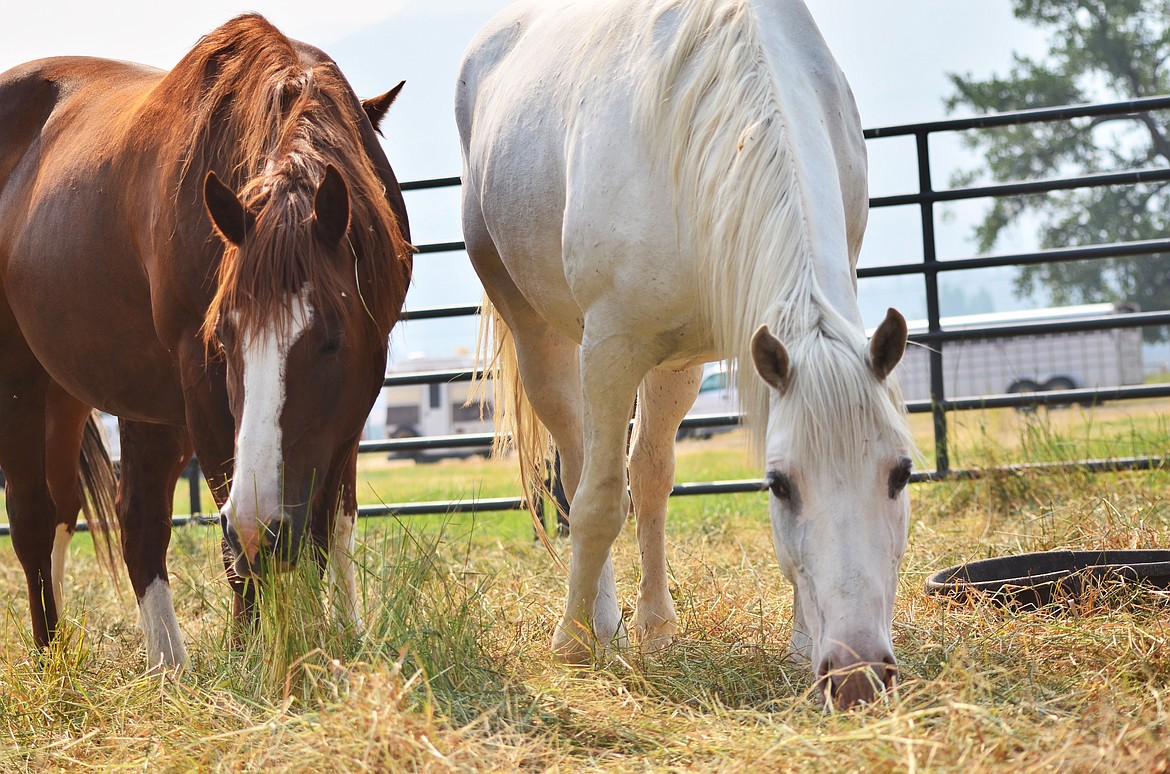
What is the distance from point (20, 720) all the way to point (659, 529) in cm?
177

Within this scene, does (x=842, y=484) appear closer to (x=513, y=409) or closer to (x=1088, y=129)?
(x=513, y=409)

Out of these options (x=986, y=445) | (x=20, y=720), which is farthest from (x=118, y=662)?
(x=986, y=445)

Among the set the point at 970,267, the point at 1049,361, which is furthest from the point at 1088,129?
the point at 970,267

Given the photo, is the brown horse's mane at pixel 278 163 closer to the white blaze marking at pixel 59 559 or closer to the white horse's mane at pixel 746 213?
the white horse's mane at pixel 746 213

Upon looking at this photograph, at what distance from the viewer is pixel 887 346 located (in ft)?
6.65

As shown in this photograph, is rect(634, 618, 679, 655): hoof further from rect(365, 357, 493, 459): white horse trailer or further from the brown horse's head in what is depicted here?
rect(365, 357, 493, 459): white horse trailer

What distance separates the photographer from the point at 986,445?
197 inches

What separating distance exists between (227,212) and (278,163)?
22 centimetres

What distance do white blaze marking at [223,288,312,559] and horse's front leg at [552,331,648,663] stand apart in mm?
729

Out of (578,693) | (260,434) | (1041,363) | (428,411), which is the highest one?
(260,434)

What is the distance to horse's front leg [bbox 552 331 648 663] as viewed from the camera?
2.72m

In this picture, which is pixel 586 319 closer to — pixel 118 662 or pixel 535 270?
pixel 535 270

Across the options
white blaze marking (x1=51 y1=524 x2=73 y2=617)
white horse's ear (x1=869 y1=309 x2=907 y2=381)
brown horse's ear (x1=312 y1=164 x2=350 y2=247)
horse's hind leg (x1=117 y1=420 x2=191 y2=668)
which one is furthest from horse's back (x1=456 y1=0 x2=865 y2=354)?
white blaze marking (x1=51 y1=524 x2=73 y2=617)

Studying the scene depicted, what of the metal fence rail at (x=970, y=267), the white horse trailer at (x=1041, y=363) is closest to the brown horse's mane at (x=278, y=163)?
the metal fence rail at (x=970, y=267)
